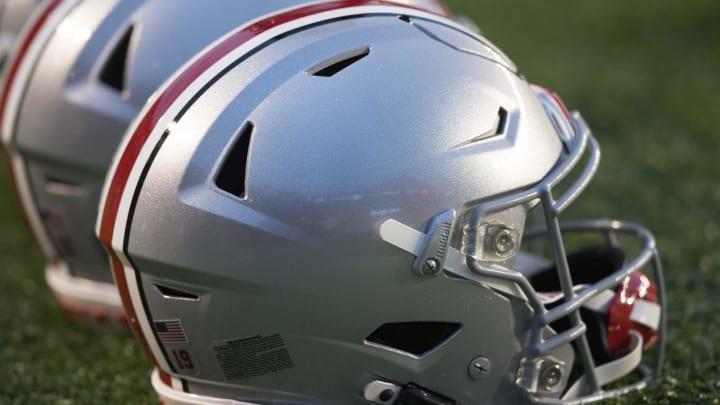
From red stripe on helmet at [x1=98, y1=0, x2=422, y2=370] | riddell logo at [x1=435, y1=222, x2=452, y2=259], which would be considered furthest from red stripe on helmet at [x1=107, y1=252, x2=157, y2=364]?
riddell logo at [x1=435, y1=222, x2=452, y2=259]

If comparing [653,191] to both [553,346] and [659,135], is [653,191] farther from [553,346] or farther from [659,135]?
[553,346]

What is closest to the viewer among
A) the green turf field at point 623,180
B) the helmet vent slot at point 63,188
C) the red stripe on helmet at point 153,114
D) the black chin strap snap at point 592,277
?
the red stripe on helmet at point 153,114

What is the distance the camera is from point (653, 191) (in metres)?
3.80

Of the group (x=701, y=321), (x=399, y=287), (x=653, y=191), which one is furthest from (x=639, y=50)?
(x=399, y=287)

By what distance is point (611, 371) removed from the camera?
86.7 inches

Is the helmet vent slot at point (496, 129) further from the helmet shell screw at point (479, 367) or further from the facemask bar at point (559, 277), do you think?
the helmet shell screw at point (479, 367)

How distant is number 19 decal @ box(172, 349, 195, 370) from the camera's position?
201 cm

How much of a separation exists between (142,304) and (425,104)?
0.72m

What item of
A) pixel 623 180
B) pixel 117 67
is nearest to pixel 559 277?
pixel 117 67

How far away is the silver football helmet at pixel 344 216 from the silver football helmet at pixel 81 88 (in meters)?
0.54

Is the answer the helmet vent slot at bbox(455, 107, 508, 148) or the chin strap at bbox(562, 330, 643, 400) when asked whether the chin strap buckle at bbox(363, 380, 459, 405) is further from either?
the helmet vent slot at bbox(455, 107, 508, 148)

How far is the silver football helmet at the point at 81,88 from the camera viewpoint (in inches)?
99.6

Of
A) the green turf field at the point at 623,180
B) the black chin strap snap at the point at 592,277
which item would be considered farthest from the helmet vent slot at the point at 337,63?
the green turf field at the point at 623,180

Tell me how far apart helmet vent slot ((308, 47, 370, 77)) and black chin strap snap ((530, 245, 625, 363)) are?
0.78 m
